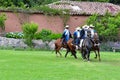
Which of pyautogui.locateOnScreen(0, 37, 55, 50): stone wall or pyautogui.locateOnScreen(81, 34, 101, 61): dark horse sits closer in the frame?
Answer: pyautogui.locateOnScreen(81, 34, 101, 61): dark horse

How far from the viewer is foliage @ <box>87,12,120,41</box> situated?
47.5 meters

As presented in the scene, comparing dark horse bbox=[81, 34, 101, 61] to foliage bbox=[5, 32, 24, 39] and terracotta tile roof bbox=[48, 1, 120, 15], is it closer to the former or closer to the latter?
foliage bbox=[5, 32, 24, 39]

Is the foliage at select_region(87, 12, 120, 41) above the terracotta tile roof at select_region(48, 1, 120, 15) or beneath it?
beneath

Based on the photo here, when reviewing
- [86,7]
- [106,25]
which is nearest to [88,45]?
[106,25]

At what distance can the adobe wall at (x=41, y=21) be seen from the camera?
4797cm

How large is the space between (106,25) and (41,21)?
7.01 metres

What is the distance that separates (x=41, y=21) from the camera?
159ft

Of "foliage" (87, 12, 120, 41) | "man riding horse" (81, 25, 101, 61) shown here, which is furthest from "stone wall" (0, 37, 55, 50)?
"man riding horse" (81, 25, 101, 61)

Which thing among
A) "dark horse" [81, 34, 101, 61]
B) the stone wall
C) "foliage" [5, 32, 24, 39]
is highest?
"dark horse" [81, 34, 101, 61]

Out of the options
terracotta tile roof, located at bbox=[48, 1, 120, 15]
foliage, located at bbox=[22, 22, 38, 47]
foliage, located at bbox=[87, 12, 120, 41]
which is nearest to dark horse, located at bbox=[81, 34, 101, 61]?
foliage, located at bbox=[22, 22, 38, 47]

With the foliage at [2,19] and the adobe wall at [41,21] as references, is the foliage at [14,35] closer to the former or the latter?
the foliage at [2,19]

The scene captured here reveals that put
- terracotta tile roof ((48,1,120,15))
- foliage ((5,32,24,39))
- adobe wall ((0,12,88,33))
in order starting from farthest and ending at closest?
terracotta tile roof ((48,1,120,15)) → adobe wall ((0,12,88,33)) → foliage ((5,32,24,39))

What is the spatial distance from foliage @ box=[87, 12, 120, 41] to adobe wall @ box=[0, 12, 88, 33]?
5.04 ft

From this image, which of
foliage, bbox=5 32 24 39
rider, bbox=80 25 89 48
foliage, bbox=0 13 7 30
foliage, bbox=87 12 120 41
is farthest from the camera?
foliage, bbox=87 12 120 41
